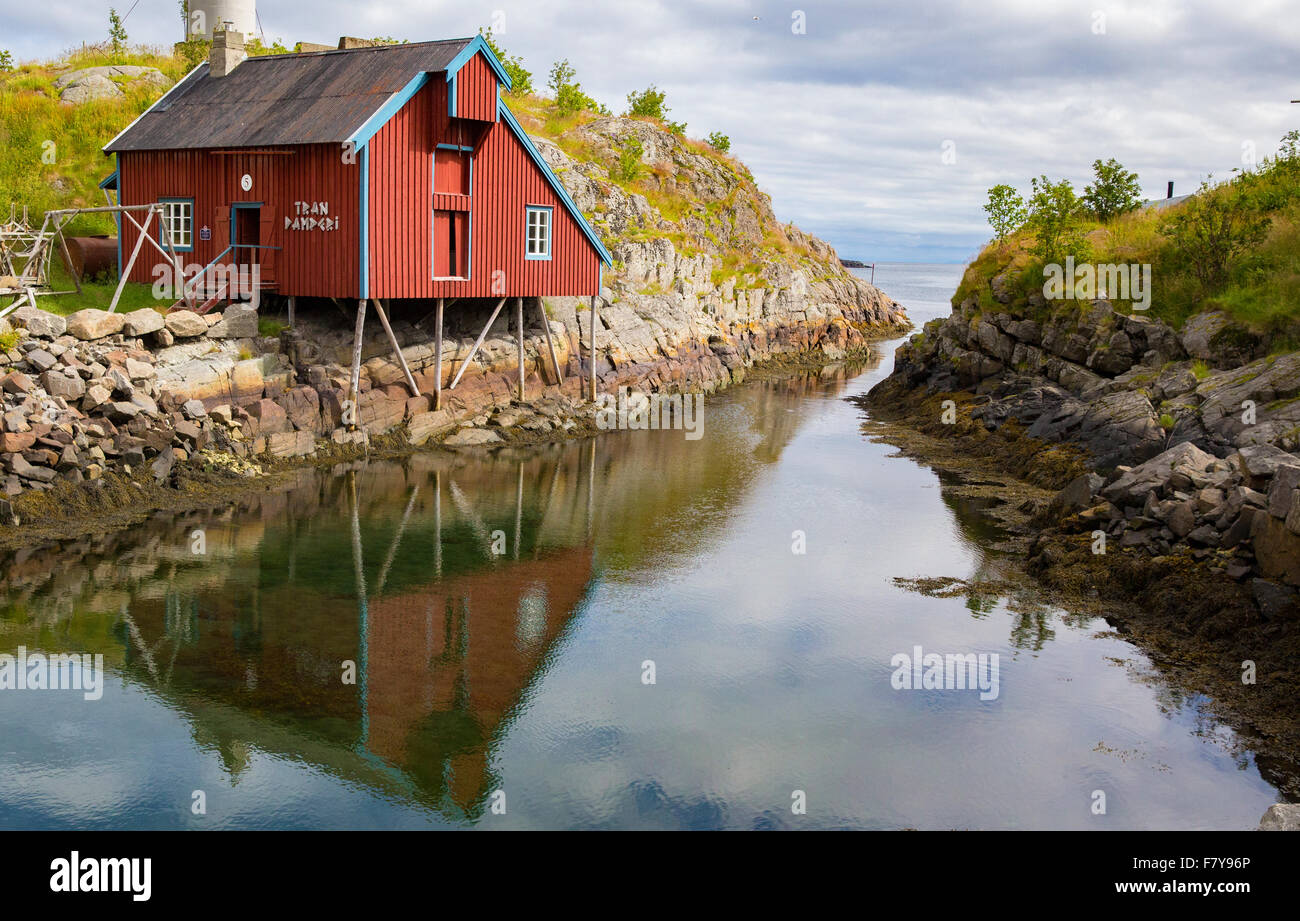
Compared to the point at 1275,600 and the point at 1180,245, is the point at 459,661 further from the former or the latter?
the point at 1180,245

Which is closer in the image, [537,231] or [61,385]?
[61,385]

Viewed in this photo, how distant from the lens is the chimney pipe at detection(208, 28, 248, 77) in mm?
35281

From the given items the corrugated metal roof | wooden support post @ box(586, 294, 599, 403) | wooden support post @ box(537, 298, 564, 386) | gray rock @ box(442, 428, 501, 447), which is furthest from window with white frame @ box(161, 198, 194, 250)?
wooden support post @ box(586, 294, 599, 403)

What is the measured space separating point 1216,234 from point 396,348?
2521 cm

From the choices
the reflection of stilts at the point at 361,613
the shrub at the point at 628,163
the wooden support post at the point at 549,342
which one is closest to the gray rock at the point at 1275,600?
the reflection of stilts at the point at 361,613

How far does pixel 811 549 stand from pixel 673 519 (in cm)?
388

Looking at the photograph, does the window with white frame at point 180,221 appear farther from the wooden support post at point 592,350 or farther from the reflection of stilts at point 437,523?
the wooden support post at point 592,350

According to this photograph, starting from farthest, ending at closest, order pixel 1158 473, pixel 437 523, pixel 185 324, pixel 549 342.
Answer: pixel 549 342
pixel 185 324
pixel 437 523
pixel 1158 473
